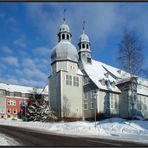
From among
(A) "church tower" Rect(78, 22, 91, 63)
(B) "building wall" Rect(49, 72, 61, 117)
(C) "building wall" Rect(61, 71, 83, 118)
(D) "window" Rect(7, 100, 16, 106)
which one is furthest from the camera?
(D) "window" Rect(7, 100, 16, 106)

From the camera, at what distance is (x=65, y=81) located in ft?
148

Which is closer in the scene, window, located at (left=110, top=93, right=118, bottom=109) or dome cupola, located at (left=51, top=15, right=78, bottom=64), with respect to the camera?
dome cupola, located at (left=51, top=15, right=78, bottom=64)

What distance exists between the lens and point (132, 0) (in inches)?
459

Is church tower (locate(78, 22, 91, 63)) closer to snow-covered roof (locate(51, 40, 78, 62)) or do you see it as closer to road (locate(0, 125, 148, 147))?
snow-covered roof (locate(51, 40, 78, 62))

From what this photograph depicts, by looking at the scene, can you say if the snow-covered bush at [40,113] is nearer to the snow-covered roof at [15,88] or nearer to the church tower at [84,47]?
the church tower at [84,47]

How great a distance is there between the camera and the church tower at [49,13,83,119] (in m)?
44.2

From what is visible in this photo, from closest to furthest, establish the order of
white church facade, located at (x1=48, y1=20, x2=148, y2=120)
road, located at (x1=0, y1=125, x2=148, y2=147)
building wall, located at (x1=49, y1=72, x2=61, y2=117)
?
road, located at (x1=0, y1=125, x2=148, y2=147)
building wall, located at (x1=49, y1=72, x2=61, y2=117)
white church facade, located at (x1=48, y1=20, x2=148, y2=120)

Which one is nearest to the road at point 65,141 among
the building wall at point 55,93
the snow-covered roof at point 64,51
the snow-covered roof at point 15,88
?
the building wall at point 55,93

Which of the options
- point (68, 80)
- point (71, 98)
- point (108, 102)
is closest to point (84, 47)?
point (68, 80)

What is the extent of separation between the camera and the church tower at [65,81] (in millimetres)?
44219

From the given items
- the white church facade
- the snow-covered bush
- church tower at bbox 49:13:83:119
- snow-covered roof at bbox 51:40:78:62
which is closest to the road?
the snow-covered bush

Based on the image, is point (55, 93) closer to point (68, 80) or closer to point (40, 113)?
point (68, 80)

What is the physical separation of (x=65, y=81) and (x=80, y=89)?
3252 millimetres

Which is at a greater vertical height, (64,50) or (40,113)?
(64,50)
